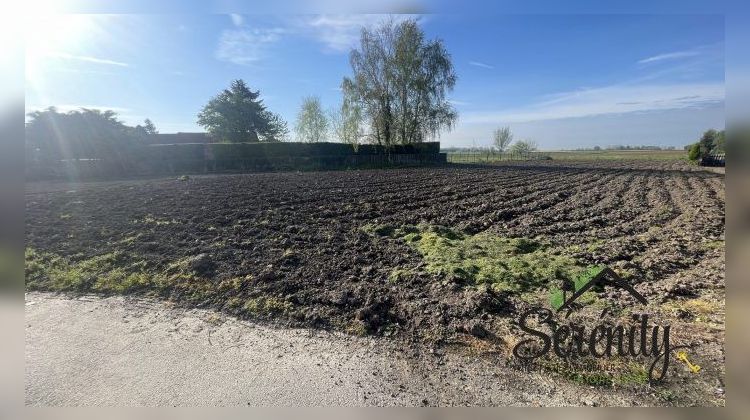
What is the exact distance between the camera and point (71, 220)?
1016cm

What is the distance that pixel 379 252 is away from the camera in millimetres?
6660

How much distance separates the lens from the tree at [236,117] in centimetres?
4900

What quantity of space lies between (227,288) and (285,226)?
4.16 meters

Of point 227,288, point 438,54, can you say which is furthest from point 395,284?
point 438,54

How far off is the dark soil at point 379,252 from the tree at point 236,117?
37.6 m

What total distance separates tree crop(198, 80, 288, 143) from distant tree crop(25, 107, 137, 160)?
16884 mm

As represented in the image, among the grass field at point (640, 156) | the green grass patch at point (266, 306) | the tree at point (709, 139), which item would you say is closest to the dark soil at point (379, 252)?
the green grass patch at point (266, 306)

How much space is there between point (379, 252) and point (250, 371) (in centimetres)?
381

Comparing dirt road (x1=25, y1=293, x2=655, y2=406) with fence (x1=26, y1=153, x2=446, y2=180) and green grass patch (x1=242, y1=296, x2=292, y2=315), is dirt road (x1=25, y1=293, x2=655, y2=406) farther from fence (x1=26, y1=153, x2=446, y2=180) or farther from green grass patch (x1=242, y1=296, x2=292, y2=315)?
fence (x1=26, y1=153, x2=446, y2=180)

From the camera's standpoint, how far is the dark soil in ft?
12.8

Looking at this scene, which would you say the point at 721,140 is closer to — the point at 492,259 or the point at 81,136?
the point at 492,259

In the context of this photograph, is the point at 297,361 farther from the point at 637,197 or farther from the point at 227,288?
the point at 637,197

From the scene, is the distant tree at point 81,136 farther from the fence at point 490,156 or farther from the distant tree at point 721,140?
the fence at point 490,156

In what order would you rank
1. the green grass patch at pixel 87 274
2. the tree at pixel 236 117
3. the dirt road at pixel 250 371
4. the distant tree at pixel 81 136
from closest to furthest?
the dirt road at pixel 250 371, the green grass patch at pixel 87 274, the distant tree at pixel 81 136, the tree at pixel 236 117
